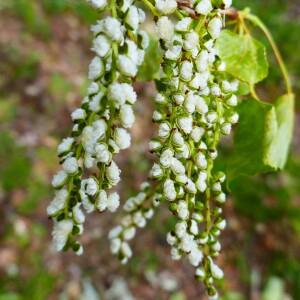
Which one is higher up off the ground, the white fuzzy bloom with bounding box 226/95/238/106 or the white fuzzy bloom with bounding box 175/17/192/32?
the white fuzzy bloom with bounding box 175/17/192/32

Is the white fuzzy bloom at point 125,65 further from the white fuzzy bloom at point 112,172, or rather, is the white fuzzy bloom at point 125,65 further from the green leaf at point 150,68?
the green leaf at point 150,68

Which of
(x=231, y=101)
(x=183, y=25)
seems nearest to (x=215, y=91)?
(x=231, y=101)

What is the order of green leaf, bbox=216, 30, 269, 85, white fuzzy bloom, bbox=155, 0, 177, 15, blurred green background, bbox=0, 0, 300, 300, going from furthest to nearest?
blurred green background, bbox=0, 0, 300, 300
green leaf, bbox=216, 30, 269, 85
white fuzzy bloom, bbox=155, 0, 177, 15

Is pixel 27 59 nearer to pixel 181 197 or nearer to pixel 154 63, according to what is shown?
pixel 154 63

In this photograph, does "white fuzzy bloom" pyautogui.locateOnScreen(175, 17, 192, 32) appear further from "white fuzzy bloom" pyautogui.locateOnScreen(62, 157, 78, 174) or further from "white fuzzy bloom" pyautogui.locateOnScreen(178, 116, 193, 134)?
"white fuzzy bloom" pyautogui.locateOnScreen(62, 157, 78, 174)

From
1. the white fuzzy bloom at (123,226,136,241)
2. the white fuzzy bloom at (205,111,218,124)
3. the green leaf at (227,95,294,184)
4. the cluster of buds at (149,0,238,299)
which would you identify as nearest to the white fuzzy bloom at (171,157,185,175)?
the cluster of buds at (149,0,238,299)
